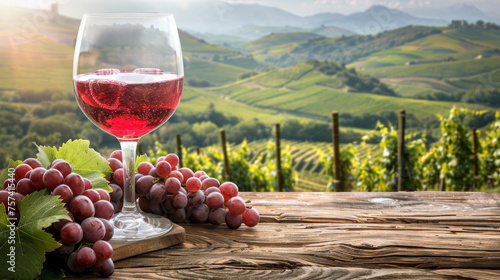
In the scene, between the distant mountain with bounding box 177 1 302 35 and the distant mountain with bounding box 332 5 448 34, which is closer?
the distant mountain with bounding box 332 5 448 34

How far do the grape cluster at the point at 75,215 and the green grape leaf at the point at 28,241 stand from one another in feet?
0.10

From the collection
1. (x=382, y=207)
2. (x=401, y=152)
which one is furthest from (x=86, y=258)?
(x=401, y=152)

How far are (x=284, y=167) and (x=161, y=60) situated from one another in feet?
20.8

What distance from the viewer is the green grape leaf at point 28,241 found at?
0.66 meters

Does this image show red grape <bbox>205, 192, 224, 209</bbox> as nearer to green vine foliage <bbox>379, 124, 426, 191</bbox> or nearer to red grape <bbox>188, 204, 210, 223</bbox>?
red grape <bbox>188, 204, 210, 223</bbox>

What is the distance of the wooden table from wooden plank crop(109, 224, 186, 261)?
1 cm

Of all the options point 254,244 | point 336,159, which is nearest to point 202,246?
point 254,244

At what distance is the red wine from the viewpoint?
2.77 feet

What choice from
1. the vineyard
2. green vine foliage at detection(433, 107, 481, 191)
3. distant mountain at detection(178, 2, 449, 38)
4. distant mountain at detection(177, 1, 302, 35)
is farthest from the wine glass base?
distant mountain at detection(178, 2, 449, 38)

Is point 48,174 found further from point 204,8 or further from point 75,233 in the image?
point 204,8

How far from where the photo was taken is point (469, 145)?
6.29 m

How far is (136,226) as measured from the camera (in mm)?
907

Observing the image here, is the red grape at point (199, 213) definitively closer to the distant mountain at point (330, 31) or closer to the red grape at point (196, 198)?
the red grape at point (196, 198)

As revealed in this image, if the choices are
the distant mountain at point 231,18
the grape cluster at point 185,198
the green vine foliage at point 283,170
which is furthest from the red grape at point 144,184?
the distant mountain at point 231,18
